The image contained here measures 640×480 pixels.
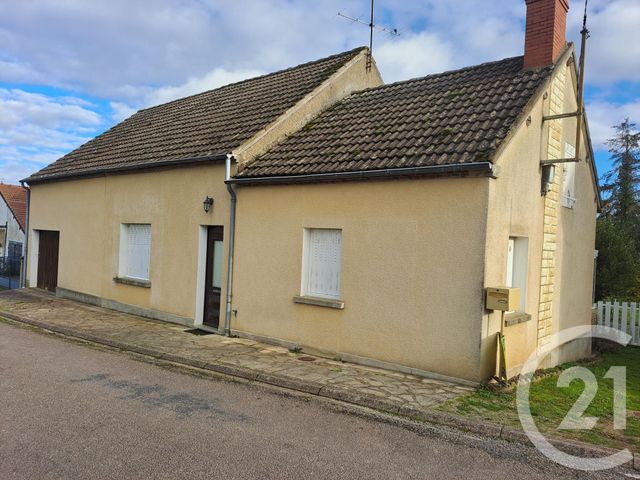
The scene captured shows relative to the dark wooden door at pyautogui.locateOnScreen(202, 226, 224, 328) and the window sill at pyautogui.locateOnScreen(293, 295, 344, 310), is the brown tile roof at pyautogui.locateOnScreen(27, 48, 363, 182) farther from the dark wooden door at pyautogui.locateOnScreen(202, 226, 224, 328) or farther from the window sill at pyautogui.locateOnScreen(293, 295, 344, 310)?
the window sill at pyautogui.locateOnScreen(293, 295, 344, 310)

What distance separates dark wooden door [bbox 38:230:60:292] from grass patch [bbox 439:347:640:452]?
48.1ft

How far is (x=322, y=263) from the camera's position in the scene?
9.59 metres

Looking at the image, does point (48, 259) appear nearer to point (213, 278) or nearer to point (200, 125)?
point (200, 125)

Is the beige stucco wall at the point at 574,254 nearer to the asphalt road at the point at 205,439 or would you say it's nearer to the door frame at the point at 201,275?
the asphalt road at the point at 205,439

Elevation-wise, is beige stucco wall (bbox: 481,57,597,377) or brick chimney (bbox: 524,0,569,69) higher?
brick chimney (bbox: 524,0,569,69)

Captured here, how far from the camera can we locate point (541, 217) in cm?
940

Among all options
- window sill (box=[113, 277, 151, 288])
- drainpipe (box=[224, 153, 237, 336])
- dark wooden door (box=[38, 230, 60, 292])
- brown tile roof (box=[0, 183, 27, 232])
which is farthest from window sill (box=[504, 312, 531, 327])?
brown tile roof (box=[0, 183, 27, 232])

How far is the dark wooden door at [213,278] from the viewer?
11.5 metres

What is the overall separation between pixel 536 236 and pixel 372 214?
10.4 ft

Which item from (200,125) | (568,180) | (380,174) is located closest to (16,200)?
(200,125)

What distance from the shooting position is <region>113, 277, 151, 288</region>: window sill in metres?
12.9

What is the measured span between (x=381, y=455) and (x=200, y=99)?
14217mm

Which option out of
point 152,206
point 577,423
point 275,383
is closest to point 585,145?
point 577,423

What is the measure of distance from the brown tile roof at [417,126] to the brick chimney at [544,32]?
0.29 metres
